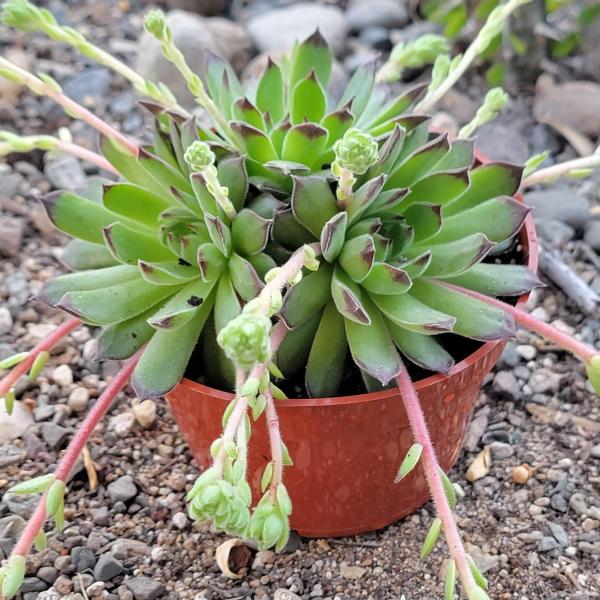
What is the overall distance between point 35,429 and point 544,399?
121 cm

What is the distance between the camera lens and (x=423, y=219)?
149 centimetres

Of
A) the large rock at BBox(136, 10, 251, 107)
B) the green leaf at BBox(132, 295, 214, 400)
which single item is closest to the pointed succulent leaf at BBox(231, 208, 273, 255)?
the green leaf at BBox(132, 295, 214, 400)

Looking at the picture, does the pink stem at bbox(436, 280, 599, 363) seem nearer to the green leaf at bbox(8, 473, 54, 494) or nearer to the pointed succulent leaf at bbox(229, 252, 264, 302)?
the pointed succulent leaf at bbox(229, 252, 264, 302)

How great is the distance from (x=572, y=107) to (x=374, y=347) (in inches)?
70.9

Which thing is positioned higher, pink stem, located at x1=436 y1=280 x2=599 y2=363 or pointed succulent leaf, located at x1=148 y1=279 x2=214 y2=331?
pointed succulent leaf, located at x1=148 y1=279 x2=214 y2=331

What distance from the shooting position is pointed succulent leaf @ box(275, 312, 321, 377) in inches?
58.4

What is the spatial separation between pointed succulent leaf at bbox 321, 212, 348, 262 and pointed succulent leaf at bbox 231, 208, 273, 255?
10cm

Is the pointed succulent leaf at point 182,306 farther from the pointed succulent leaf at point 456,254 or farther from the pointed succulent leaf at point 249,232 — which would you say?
the pointed succulent leaf at point 456,254

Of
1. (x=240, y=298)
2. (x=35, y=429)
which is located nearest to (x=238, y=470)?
(x=240, y=298)

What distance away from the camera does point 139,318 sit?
1.53m

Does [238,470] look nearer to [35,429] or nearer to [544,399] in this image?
[35,429]

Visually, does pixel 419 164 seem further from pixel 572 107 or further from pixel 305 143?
pixel 572 107

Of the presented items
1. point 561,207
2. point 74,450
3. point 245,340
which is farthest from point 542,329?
point 561,207

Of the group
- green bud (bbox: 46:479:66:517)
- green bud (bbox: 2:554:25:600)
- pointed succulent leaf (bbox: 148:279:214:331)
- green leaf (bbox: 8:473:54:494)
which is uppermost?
pointed succulent leaf (bbox: 148:279:214:331)
